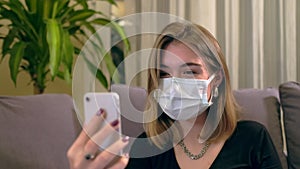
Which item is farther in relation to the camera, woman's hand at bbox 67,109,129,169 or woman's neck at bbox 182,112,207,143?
woman's neck at bbox 182,112,207,143

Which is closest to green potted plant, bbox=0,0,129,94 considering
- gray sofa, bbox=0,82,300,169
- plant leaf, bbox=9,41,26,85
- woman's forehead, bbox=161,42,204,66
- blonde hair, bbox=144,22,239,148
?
plant leaf, bbox=9,41,26,85

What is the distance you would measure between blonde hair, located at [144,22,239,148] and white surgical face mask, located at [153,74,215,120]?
0.04 meters

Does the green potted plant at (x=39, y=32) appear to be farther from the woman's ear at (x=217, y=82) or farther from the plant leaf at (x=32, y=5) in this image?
the woman's ear at (x=217, y=82)

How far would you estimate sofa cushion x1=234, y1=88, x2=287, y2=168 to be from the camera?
1.63 metres

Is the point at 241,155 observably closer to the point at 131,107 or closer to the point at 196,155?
the point at 196,155

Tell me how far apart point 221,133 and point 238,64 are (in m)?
0.97

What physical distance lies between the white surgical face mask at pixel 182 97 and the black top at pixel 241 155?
18cm

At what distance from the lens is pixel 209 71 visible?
1.25 meters

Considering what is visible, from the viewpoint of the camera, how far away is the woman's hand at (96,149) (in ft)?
2.71

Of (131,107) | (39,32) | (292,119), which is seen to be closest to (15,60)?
(39,32)

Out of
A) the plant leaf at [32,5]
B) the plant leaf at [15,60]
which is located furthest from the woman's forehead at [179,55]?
the plant leaf at [32,5]

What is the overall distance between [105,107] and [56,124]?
0.68m

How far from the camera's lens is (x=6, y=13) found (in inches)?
78.7

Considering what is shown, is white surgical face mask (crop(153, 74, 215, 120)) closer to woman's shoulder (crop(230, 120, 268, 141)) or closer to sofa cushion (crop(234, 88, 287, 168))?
woman's shoulder (crop(230, 120, 268, 141))
